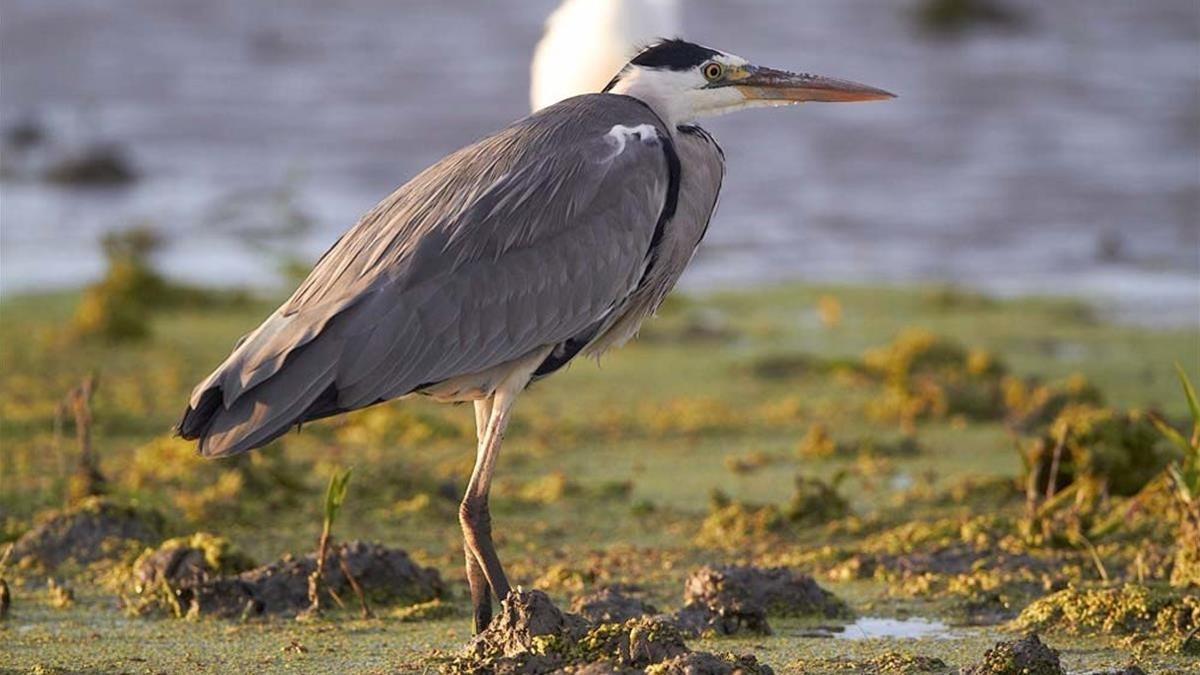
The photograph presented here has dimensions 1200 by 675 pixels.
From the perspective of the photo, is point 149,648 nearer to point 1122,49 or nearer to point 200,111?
point 200,111

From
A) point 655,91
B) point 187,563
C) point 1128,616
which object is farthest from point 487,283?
point 1128,616

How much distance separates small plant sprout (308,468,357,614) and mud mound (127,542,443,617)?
4 cm

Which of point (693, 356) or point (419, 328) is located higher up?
point (419, 328)

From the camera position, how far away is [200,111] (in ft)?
56.3

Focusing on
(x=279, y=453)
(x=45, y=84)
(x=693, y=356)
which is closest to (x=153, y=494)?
(x=279, y=453)

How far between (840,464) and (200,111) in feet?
34.9

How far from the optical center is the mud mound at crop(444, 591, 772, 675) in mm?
4230

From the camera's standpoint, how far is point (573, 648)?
4336 mm

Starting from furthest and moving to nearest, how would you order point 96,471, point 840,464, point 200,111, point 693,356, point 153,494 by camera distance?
point 200,111
point 693,356
point 840,464
point 153,494
point 96,471

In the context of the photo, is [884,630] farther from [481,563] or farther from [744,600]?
[481,563]

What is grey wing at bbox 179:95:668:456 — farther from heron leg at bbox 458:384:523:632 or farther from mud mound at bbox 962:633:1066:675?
mud mound at bbox 962:633:1066:675

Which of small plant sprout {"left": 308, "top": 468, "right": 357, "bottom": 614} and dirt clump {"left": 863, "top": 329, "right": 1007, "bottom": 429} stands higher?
small plant sprout {"left": 308, "top": 468, "right": 357, "bottom": 614}

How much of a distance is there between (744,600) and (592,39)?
5.68 ft

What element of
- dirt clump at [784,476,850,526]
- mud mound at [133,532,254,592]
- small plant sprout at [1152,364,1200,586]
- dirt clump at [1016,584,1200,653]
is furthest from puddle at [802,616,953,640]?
mud mound at [133,532,254,592]
